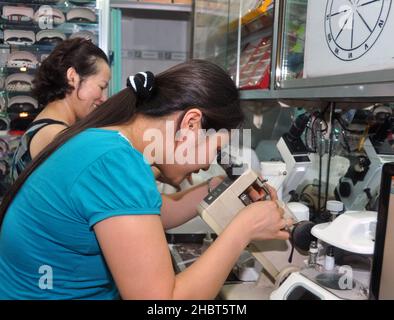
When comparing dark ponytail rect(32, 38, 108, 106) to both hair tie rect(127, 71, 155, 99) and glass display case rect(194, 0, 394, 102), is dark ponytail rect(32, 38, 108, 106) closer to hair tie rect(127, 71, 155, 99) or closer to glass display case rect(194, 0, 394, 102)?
glass display case rect(194, 0, 394, 102)

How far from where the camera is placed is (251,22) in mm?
2051

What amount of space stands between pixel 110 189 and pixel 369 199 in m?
1.03

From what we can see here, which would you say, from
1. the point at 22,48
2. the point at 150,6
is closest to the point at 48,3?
the point at 22,48

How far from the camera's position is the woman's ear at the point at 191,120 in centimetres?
93

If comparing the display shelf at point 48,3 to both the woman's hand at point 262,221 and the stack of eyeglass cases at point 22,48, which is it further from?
the woman's hand at point 262,221

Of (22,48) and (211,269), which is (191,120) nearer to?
(211,269)

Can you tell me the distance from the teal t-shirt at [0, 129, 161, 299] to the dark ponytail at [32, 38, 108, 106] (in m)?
0.93

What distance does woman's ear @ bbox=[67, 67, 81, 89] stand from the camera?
1720 millimetres

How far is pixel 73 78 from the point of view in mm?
1730

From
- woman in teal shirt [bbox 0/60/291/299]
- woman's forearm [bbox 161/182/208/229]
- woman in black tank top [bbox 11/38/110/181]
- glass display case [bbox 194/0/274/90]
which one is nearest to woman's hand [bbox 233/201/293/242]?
woman in teal shirt [bbox 0/60/291/299]

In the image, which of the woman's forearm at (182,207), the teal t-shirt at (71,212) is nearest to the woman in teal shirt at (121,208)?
the teal t-shirt at (71,212)

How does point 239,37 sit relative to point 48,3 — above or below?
below

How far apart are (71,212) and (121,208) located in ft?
0.44
